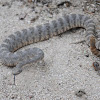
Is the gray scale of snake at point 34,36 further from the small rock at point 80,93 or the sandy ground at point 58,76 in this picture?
the small rock at point 80,93

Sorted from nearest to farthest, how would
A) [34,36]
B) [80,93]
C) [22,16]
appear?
[80,93] → [34,36] → [22,16]

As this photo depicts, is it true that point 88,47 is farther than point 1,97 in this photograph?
Yes

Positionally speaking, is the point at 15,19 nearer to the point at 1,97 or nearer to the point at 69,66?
the point at 69,66

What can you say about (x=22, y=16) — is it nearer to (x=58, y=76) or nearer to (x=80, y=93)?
(x=58, y=76)

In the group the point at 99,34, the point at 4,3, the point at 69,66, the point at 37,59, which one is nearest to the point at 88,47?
the point at 99,34

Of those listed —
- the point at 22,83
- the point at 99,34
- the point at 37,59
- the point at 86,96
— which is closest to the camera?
the point at 86,96

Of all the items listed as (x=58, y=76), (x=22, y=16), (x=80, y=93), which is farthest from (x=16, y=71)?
(x=22, y=16)

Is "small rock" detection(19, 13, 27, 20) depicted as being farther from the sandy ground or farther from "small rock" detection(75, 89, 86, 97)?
"small rock" detection(75, 89, 86, 97)

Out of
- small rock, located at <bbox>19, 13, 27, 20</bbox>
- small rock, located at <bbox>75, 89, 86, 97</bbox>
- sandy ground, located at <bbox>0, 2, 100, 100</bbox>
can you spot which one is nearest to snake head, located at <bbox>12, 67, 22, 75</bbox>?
sandy ground, located at <bbox>0, 2, 100, 100</bbox>
